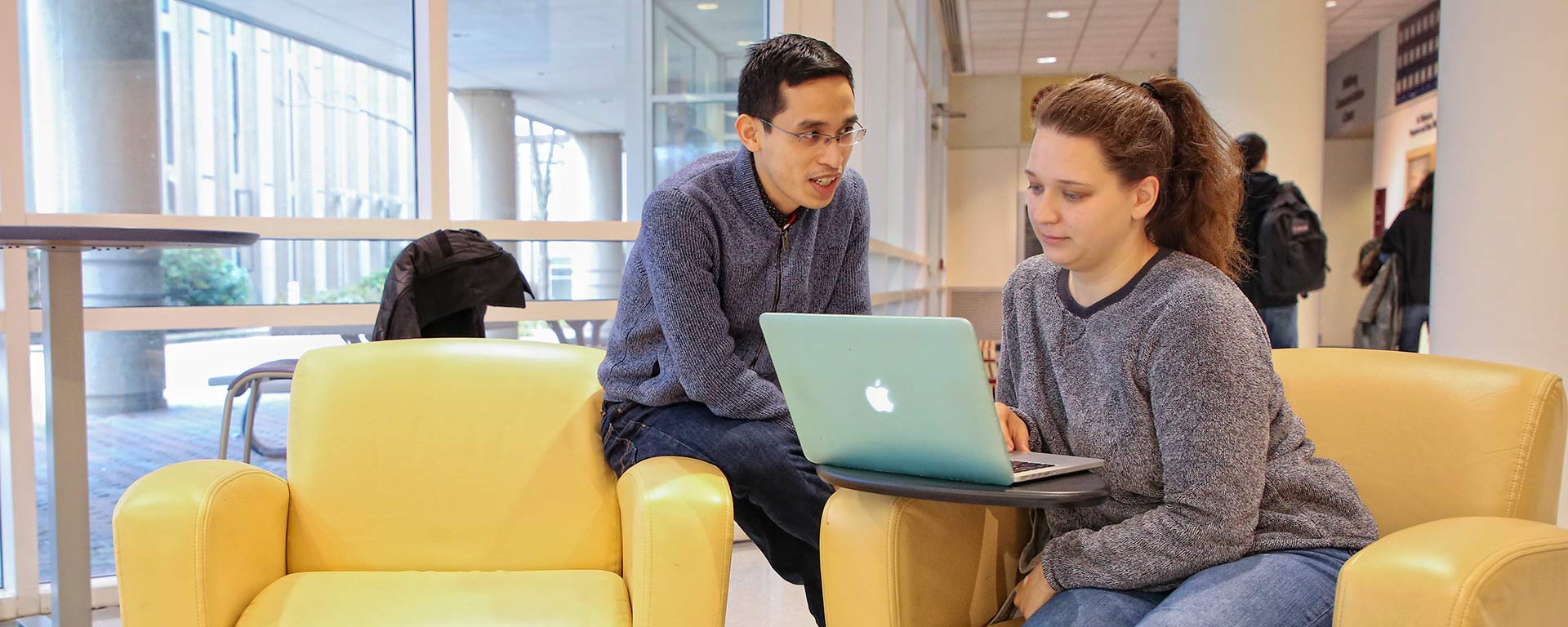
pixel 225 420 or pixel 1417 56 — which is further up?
pixel 1417 56

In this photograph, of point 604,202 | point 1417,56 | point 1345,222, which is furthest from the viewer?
point 1345,222

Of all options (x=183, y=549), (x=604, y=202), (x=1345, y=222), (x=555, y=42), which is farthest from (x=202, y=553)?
(x=1345, y=222)

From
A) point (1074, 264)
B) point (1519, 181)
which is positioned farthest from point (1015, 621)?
point (1519, 181)

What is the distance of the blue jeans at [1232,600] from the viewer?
1.31 metres

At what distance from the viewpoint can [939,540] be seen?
5.05 ft

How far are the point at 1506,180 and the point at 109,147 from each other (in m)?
4.02

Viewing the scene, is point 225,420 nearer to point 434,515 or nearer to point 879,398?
point 434,515

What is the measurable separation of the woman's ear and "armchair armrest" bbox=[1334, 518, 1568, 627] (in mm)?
510

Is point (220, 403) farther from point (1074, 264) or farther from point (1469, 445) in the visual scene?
point (1469, 445)

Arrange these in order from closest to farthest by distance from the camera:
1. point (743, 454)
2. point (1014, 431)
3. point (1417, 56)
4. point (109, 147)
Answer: point (1014, 431) → point (743, 454) → point (109, 147) → point (1417, 56)

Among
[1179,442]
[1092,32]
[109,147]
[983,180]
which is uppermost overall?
[1092,32]

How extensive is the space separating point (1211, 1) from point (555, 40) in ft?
11.6

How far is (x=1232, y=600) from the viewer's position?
4.32ft

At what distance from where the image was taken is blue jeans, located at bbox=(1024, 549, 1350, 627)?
4.29 feet
